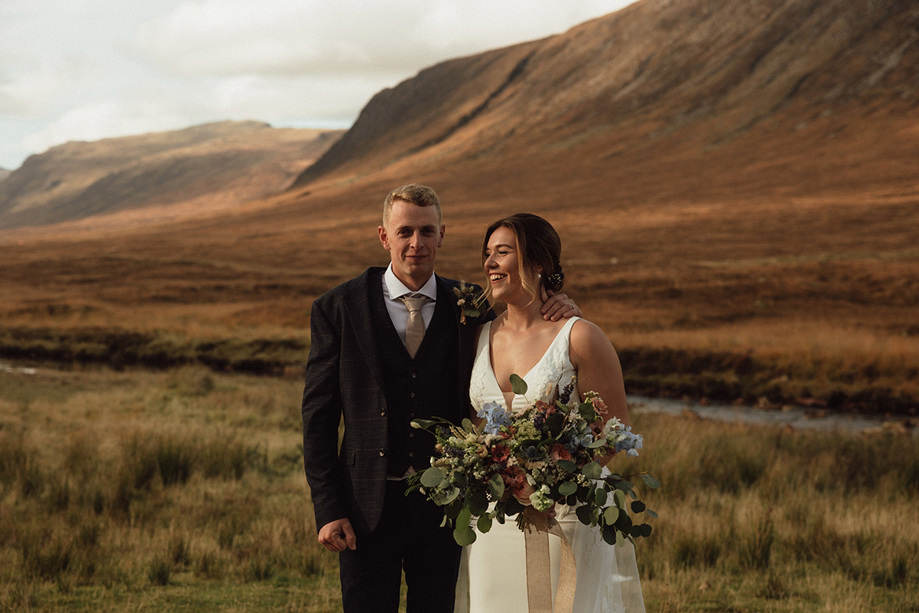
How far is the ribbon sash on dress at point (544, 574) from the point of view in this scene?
3033mm

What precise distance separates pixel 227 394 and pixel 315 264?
39.5m

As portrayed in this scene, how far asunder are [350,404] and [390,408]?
0.16m

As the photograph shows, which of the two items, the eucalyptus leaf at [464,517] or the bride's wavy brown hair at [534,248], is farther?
the bride's wavy brown hair at [534,248]

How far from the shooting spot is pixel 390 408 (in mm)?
3273

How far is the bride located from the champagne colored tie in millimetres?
246

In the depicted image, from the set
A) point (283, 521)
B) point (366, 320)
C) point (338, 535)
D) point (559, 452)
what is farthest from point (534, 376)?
point (283, 521)

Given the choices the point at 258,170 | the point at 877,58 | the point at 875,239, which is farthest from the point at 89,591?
the point at 258,170

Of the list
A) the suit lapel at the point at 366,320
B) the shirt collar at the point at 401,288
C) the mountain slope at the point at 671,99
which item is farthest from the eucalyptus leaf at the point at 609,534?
the mountain slope at the point at 671,99

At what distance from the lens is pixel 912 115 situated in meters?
76.3

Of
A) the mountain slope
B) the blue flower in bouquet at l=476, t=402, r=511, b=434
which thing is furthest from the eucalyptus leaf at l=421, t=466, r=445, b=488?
the mountain slope

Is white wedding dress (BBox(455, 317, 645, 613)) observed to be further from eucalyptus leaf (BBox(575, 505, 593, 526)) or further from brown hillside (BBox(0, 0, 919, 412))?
brown hillside (BBox(0, 0, 919, 412))

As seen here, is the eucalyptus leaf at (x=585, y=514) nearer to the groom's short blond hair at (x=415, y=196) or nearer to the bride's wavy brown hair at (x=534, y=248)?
the bride's wavy brown hair at (x=534, y=248)

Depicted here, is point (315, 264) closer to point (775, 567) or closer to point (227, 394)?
point (227, 394)

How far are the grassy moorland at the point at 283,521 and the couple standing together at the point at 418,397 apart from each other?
227 centimetres
